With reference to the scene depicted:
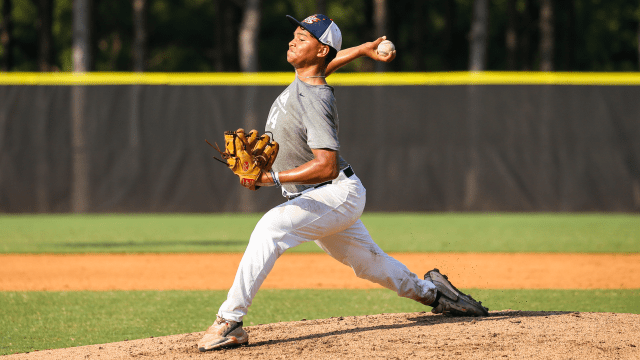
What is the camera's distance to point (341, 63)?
13.5ft

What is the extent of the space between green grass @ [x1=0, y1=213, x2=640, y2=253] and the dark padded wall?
32cm

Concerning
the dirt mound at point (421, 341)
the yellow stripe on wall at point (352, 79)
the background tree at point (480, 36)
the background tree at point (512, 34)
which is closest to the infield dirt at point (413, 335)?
the dirt mound at point (421, 341)

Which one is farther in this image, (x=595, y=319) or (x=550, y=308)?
(x=550, y=308)

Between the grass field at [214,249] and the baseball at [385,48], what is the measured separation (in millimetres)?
1954

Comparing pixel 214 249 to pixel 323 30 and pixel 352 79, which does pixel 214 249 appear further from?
pixel 323 30

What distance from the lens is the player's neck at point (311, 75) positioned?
Result: 372cm

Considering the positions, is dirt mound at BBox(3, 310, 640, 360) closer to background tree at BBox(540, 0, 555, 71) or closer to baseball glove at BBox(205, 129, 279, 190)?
baseball glove at BBox(205, 129, 279, 190)

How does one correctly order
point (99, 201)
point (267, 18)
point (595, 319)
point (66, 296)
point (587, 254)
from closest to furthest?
point (595, 319)
point (66, 296)
point (587, 254)
point (99, 201)
point (267, 18)

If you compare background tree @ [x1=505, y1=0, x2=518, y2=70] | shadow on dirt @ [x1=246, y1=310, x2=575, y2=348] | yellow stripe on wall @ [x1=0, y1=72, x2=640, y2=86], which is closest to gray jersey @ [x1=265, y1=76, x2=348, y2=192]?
shadow on dirt @ [x1=246, y1=310, x2=575, y2=348]

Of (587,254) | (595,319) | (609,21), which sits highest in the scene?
(609,21)

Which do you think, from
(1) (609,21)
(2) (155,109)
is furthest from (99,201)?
(1) (609,21)

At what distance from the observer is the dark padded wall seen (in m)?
12.2

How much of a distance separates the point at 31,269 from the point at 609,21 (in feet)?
124

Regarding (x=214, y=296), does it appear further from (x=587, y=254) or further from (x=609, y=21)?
(x=609, y=21)
